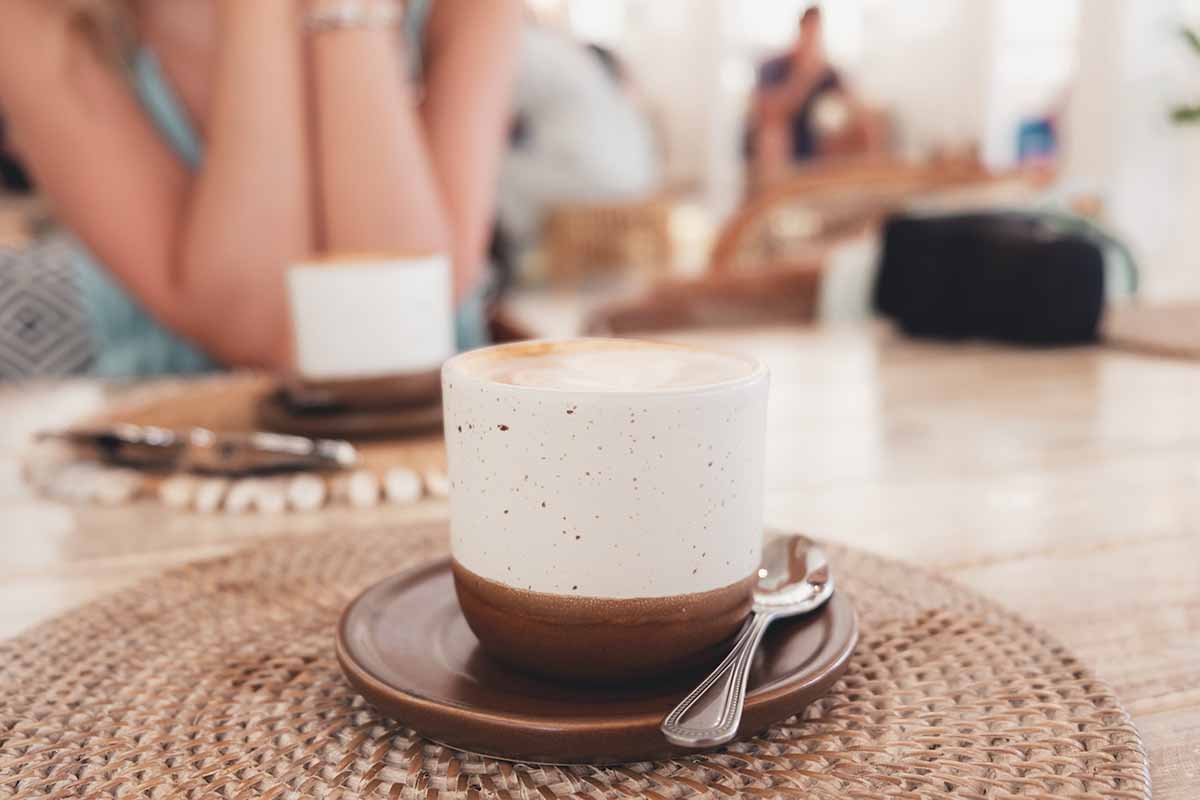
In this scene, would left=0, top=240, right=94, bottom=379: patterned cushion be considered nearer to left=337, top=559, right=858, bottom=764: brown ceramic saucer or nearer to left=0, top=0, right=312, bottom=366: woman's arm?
left=0, top=0, right=312, bottom=366: woman's arm

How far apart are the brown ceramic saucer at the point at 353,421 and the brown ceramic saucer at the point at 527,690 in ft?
1.05

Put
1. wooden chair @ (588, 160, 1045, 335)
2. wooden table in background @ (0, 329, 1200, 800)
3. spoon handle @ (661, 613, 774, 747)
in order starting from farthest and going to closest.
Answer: wooden chair @ (588, 160, 1045, 335)
wooden table in background @ (0, 329, 1200, 800)
spoon handle @ (661, 613, 774, 747)

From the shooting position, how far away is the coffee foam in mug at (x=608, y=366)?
13.3 inches

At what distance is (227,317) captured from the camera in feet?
3.99

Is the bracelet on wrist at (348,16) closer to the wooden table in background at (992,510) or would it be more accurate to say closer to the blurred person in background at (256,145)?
the blurred person in background at (256,145)

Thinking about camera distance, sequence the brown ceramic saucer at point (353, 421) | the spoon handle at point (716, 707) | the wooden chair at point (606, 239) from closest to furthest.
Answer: the spoon handle at point (716, 707) < the brown ceramic saucer at point (353, 421) < the wooden chair at point (606, 239)

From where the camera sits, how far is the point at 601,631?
12.7 inches

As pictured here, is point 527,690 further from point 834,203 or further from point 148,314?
point 834,203

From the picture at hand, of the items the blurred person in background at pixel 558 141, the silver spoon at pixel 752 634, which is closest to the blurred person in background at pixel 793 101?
the blurred person in background at pixel 558 141

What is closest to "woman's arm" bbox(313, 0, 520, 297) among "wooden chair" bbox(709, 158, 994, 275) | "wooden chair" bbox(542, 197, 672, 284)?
"wooden chair" bbox(709, 158, 994, 275)

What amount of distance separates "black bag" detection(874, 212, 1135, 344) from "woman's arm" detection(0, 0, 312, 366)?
71cm

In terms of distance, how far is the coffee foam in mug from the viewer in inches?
13.3

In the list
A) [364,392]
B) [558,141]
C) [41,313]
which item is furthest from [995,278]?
[558,141]


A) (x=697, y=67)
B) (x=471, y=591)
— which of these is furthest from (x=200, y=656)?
(x=697, y=67)
